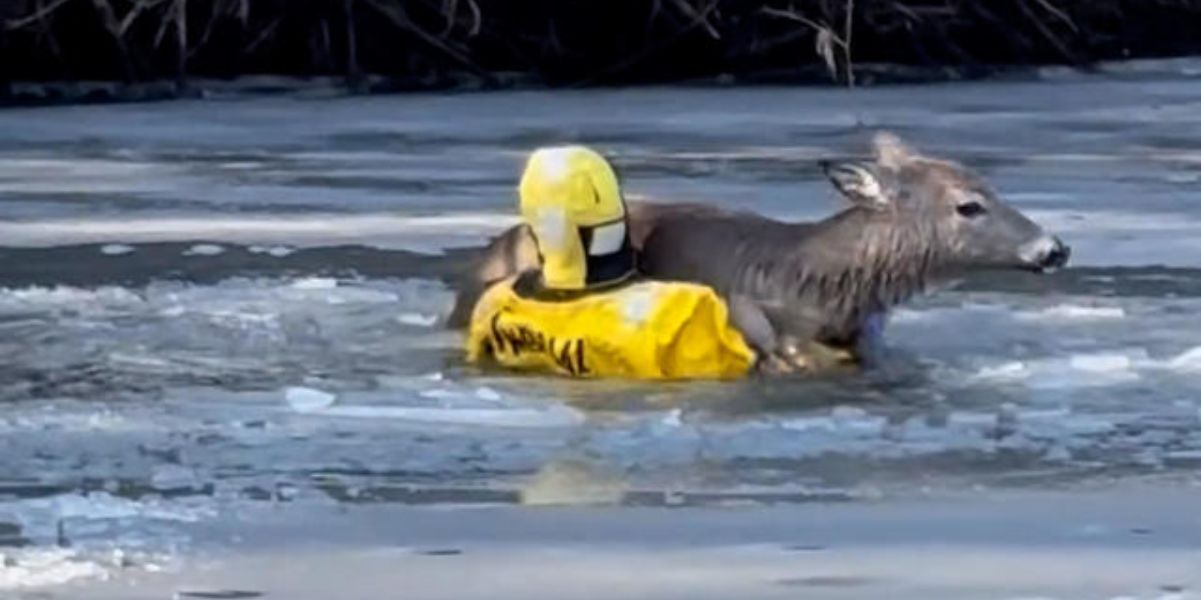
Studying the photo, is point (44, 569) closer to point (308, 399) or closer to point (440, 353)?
point (308, 399)

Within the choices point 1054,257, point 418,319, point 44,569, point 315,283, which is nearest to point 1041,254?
point 1054,257

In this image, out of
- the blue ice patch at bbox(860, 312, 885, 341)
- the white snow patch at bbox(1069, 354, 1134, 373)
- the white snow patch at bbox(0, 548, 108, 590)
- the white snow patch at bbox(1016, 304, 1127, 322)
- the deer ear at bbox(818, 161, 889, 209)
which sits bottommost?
the white snow patch at bbox(1016, 304, 1127, 322)

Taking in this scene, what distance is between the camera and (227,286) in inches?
386

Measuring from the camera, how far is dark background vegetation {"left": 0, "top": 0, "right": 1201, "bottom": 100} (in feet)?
69.2

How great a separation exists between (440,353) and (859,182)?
1.05 meters

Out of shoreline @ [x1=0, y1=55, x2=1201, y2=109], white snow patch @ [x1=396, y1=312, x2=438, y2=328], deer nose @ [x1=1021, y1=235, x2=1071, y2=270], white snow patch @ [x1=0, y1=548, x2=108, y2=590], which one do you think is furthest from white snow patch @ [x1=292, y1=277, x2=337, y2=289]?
shoreline @ [x1=0, y1=55, x2=1201, y2=109]

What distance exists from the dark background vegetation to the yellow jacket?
12.9 meters

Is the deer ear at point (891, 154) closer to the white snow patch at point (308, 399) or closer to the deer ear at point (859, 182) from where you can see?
the deer ear at point (859, 182)

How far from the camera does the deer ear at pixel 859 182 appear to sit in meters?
8.26

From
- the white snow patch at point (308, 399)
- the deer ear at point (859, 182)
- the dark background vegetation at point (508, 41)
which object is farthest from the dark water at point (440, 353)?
the dark background vegetation at point (508, 41)

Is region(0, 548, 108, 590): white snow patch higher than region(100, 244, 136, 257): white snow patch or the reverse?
higher

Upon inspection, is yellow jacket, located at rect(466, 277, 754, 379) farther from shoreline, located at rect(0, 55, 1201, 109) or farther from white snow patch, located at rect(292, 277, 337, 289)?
shoreline, located at rect(0, 55, 1201, 109)

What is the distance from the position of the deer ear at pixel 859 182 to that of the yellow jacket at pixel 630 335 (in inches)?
18.5

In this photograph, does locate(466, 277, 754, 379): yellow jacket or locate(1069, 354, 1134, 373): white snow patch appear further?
locate(1069, 354, 1134, 373): white snow patch
